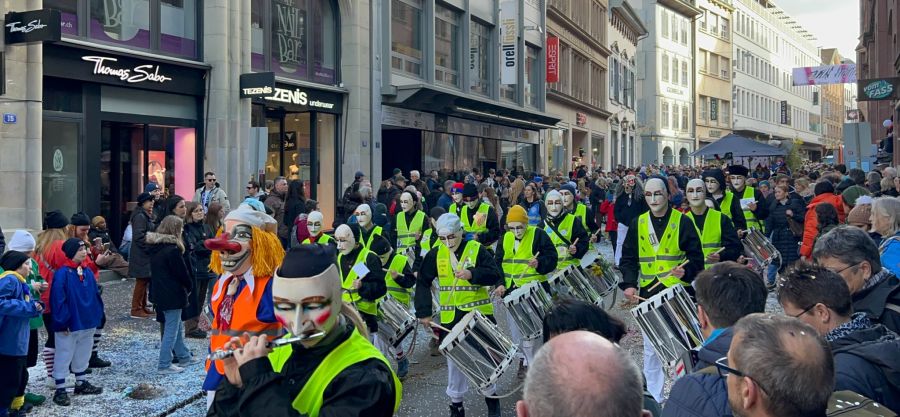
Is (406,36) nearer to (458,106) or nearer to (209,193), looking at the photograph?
(458,106)

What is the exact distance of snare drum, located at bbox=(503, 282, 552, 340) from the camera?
7.59 metres

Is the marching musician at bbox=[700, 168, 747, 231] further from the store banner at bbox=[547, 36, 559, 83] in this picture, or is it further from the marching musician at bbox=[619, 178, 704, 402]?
the store banner at bbox=[547, 36, 559, 83]

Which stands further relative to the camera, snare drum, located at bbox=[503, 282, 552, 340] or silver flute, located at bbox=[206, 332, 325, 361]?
snare drum, located at bbox=[503, 282, 552, 340]

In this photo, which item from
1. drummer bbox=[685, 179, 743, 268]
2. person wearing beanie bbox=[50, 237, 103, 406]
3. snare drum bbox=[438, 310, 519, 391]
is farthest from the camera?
drummer bbox=[685, 179, 743, 268]

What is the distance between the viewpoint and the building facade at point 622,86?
5178 cm

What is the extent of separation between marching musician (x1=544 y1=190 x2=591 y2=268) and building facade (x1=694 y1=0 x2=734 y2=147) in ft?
203

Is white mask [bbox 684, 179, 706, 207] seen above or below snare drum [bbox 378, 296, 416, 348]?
above

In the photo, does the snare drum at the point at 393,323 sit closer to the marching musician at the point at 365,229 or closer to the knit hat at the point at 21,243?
the marching musician at the point at 365,229

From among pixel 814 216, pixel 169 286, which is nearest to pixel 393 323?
pixel 169 286

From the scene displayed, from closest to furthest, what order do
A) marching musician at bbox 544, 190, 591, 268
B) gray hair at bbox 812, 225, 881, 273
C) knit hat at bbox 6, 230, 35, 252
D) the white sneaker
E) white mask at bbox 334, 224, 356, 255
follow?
gray hair at bbox 812, 225, 881, 273, knit hat at bbox 6, 230, 35, 252, white mask at bbox 334, 224, 356, 255, the white sneaker, marching musician at bbox 544, 190, 591, 268

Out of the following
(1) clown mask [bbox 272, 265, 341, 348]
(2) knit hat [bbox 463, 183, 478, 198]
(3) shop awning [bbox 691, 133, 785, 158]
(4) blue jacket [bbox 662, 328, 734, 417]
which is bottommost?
(4) blue jacket [bbox 662, 328, 734, 417]

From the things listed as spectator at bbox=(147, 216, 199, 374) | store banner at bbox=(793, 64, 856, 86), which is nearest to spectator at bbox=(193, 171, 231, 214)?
spectator at bbox=(147, 216, 199, 374)

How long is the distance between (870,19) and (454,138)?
2158 centimetres

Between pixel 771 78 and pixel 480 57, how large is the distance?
63.8 metres
